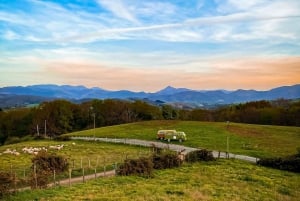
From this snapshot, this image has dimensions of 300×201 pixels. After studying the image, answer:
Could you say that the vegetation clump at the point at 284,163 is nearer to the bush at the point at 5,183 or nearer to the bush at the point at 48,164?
the bush at the point at 48,164

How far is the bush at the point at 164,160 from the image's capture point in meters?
39.5

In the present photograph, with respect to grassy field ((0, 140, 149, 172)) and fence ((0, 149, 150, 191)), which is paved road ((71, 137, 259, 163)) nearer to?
grassy field ((0, 140, 149, 172))

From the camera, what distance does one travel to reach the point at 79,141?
75438 mm

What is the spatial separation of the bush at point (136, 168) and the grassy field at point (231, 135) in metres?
24.3

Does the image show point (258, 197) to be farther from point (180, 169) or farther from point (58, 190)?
point (58, 190)

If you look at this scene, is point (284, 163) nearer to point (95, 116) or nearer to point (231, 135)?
point (231, 135)

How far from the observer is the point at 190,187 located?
97.5ft

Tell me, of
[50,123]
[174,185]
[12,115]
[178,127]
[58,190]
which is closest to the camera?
[58,190]

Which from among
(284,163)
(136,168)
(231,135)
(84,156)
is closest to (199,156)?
(284,163)

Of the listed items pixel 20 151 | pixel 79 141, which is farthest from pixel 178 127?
pixel 20 151

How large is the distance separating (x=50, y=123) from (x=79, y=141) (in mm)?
44157

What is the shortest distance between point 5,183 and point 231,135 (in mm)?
54800

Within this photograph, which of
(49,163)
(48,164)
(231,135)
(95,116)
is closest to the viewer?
(48,164)

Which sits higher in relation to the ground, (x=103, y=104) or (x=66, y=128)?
(x=103, y=104)
